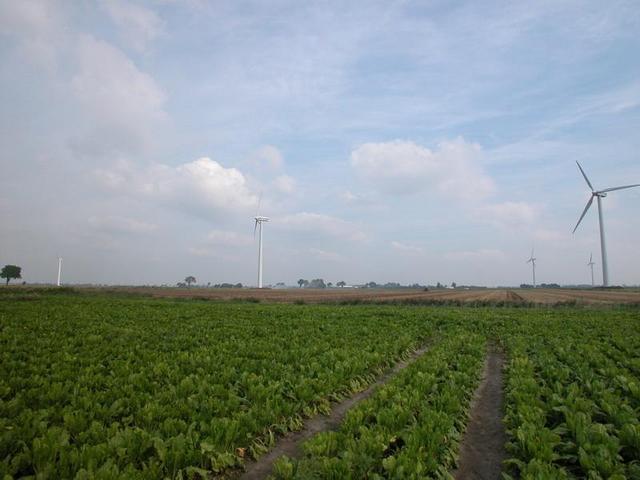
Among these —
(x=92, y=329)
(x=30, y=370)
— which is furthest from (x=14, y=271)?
(x=30, y=370)

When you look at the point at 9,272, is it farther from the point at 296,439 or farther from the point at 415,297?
the point at 296,439

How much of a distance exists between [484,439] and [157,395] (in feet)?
24.2

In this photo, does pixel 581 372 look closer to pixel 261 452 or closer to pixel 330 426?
pixel 330 426

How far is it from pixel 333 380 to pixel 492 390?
5486 millimetres

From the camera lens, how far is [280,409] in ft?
26.7

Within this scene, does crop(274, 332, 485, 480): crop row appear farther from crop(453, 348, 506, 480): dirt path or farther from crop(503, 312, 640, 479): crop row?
crop(503, 312, 640, 479): crop row

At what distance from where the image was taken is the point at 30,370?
33.9 ft

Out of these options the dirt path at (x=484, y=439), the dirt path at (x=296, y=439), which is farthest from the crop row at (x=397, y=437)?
the dirt path at (x=296, y=439)

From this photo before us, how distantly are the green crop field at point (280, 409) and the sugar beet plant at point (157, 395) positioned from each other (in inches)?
1.4

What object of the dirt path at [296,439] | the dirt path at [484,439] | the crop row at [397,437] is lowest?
the dirt path at [484,439]

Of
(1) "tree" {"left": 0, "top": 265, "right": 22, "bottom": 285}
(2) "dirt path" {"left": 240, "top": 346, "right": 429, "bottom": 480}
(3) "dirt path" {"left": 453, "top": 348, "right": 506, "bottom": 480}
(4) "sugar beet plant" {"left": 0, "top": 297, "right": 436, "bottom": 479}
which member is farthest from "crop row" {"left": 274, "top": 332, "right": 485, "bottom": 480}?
(1) "tree" {"left": 0, "top": 265, "right": 22, "bottom": 285}

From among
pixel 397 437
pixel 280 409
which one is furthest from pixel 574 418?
pixel 280 409

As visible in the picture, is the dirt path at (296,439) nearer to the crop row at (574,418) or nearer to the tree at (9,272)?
the crop row at (574,418)

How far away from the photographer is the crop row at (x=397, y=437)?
5543 mm
